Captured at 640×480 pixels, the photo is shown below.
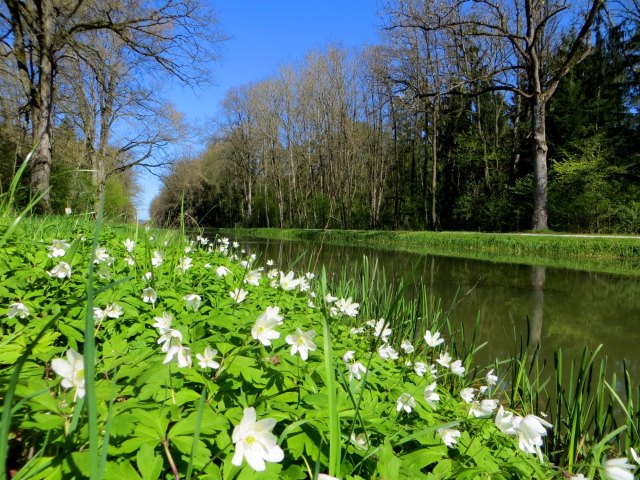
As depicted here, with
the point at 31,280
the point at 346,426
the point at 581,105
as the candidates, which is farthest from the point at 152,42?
the point at 581,105

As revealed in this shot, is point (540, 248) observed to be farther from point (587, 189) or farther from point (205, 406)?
point (205, 406)

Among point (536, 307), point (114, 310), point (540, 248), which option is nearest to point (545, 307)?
point (536, 307)

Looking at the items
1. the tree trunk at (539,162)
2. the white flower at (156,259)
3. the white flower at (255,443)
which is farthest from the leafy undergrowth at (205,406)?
the tree trunk at (539,162)

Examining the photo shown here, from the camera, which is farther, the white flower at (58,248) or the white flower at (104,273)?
the white flower at (104,273)

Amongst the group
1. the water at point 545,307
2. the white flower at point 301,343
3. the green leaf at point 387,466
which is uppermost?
the white flower at point 301,343

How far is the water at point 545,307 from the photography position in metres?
3.94

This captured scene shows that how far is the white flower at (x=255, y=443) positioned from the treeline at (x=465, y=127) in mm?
11021

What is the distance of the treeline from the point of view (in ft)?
50.2

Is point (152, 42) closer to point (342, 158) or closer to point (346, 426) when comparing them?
point (346, 426)

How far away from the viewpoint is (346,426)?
113 cm

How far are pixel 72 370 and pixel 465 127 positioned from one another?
28247 mm

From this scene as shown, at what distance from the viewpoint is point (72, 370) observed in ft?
2.53

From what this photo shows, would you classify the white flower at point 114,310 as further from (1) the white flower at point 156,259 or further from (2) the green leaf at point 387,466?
(2) the green leaf at point 387,466

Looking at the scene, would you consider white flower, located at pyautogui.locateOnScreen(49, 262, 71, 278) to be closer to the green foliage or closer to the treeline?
the treeline
